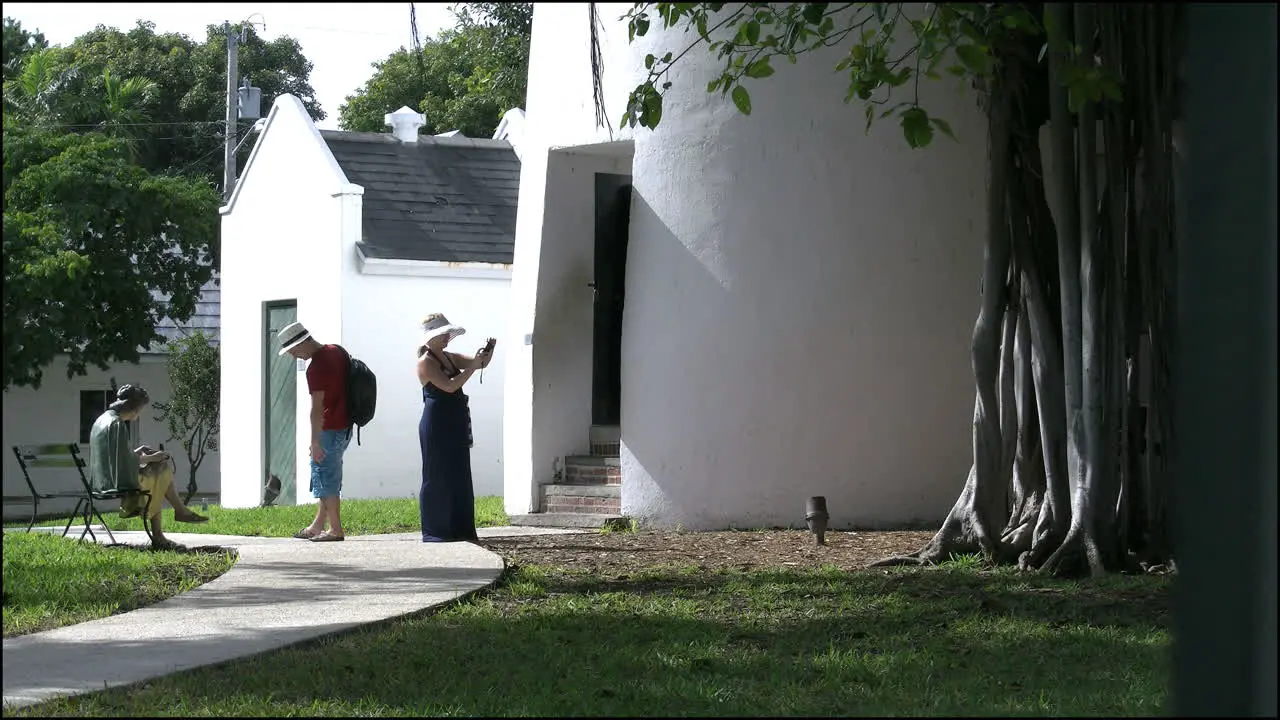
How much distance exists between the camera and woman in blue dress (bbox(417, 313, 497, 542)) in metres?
11.1

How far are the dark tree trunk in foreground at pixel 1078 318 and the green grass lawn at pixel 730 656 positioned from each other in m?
0.62

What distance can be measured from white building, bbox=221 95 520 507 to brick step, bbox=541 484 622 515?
254 inches

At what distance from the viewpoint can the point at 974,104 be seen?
1312cm

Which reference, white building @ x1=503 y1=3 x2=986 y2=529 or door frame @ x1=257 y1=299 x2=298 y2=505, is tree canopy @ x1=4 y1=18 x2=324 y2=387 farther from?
white building @ x1=503 y1=3 x2=986 y2=529

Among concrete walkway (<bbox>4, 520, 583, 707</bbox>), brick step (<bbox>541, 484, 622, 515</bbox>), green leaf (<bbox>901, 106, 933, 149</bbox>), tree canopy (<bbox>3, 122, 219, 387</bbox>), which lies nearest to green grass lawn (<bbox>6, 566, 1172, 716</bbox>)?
concrete walkway (<bbox>4, 520, 583, 707</bbox>)

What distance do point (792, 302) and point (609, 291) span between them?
97.2 inches

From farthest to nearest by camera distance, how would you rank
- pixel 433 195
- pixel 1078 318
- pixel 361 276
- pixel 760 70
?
pixel 433 195 → pixel 361 276 → pixel 1078 318 → pixel 760 70

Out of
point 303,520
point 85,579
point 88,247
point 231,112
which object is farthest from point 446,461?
point 231,112

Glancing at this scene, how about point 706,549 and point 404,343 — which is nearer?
point 706,549

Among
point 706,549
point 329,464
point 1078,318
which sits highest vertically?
point 1078,318

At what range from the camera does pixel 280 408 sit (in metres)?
21.2

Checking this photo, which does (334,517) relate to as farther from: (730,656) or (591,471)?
(730,656)

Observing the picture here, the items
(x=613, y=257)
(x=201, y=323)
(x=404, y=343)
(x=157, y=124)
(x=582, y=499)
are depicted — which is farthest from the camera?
(x=157, y=124)

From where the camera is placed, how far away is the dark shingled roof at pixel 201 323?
28.1 metres
